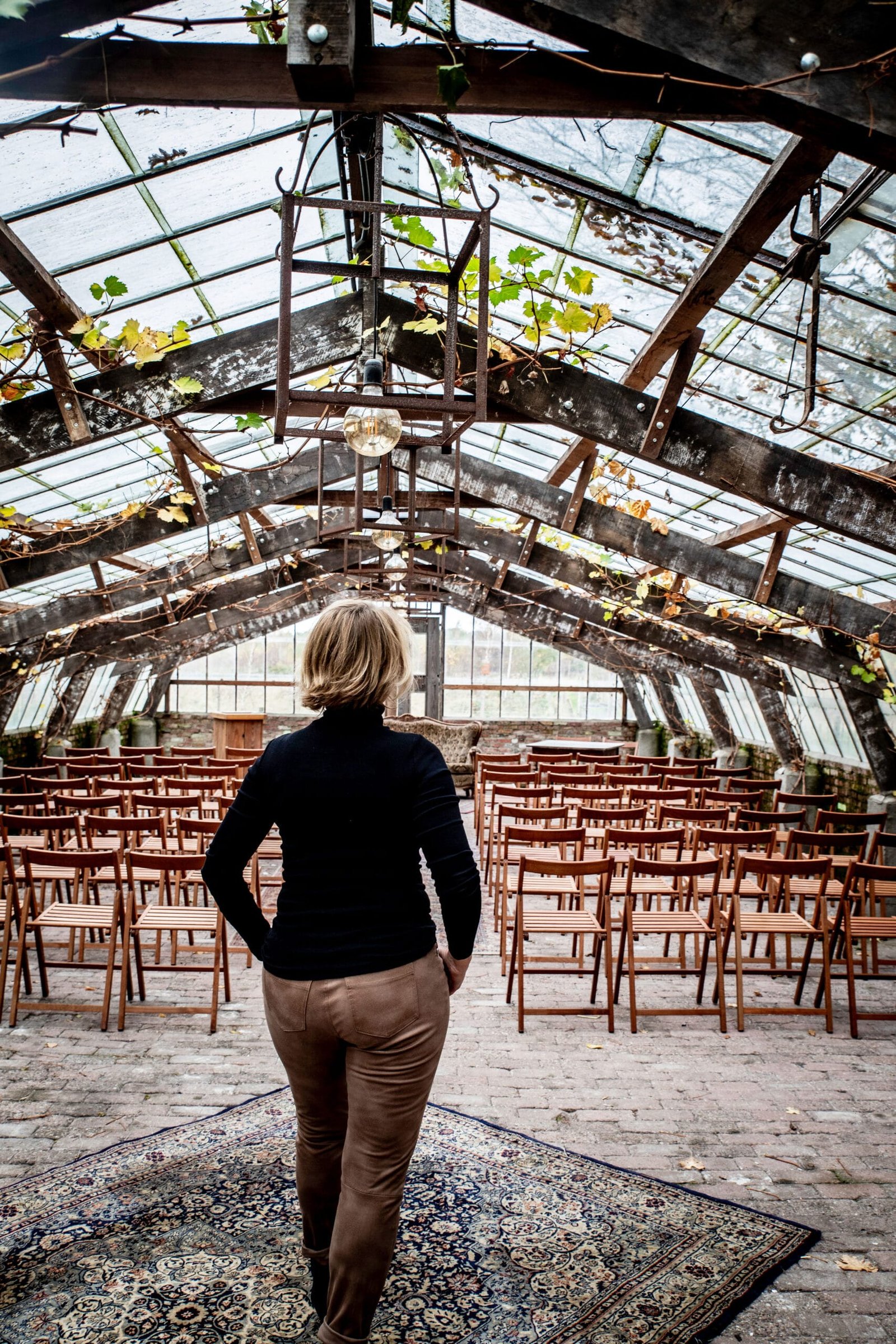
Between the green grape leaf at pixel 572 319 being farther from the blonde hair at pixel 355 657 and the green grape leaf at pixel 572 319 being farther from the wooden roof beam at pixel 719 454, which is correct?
the blonde hair at pixel 355 657

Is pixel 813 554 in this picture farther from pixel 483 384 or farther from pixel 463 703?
pixel 463 703

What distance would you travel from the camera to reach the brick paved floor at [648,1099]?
10.3ft

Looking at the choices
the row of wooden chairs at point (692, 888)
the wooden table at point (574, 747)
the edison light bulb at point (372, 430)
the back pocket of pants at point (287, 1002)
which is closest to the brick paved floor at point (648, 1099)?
the row of wooden chairs at point (692, 888)

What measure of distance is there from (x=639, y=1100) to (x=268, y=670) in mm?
17160

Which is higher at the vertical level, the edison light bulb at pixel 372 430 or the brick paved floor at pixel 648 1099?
the edison light bulb at pixel 372 430

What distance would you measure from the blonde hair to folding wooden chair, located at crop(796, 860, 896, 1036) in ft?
13.6

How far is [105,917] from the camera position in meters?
5.20

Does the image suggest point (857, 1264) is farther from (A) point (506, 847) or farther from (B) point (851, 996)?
(A) point (506, 847)

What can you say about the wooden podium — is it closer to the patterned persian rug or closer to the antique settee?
the antique settee

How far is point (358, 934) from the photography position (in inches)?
83.7

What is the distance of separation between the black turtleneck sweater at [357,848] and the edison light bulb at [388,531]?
4.38m

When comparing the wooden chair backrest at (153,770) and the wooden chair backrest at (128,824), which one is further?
the wooden chair backrest at (153,770)

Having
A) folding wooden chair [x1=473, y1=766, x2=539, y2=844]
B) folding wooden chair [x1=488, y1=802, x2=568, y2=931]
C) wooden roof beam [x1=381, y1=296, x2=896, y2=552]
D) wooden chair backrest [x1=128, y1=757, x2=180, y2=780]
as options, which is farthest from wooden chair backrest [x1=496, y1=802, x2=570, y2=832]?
wooden chair backrest [x1=128, y1=757, x2=180, y2=780]

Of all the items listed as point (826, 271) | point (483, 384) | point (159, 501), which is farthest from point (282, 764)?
point (159, 501)
